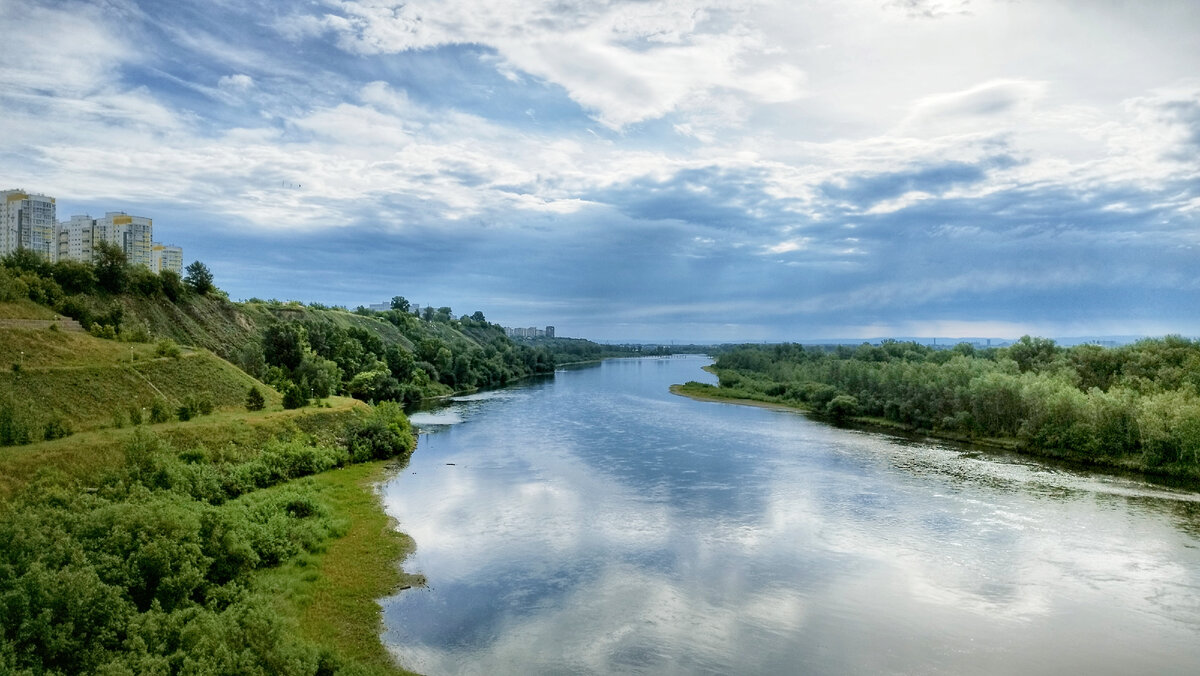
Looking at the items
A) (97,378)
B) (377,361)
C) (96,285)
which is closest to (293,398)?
(97,378)

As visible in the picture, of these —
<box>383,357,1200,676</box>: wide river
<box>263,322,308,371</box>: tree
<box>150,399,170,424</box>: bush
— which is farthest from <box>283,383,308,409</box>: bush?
<box>263,322,308,371</box>: tree

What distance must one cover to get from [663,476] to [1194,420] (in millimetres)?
33216

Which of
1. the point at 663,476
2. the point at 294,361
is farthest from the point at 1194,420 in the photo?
the point at 294,361

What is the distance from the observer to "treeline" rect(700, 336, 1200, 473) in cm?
4294

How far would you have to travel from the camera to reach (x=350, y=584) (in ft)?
70.6

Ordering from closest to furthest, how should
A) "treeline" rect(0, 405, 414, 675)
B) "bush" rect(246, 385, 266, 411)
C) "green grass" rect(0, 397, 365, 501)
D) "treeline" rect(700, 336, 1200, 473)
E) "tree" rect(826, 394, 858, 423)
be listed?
"treeline" rect(0, 405, 414, 675) < "green grass" rect(0, 397, 365, 501) < "bush" rect(246, 385, 266, 411) < "treeline" rect(700, 336, 1200, 473) < "tree" rect(826, 394, 858, 423)

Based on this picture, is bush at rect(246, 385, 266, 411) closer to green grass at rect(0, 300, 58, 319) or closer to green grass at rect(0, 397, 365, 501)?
green grass at rect(0, 397, 365, 501)

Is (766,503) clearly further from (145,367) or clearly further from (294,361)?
(294,361)

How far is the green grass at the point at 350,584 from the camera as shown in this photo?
17375mm

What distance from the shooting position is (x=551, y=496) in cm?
3394

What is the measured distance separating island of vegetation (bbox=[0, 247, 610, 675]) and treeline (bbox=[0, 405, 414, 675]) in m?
0.05

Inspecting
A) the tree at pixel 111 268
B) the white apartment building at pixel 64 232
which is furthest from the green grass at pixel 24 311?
the white apartment building at pixel 64 232

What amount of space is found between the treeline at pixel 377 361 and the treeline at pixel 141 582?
21.5 m

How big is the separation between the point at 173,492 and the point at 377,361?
53.2 meters
